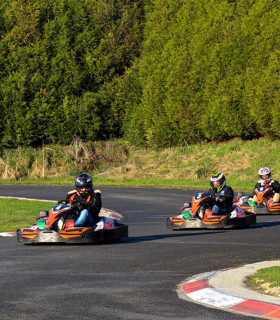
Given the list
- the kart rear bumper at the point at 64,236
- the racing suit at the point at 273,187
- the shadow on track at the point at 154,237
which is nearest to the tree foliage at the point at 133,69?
the racing suit at the point at 273,187

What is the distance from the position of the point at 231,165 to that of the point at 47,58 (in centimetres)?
1667

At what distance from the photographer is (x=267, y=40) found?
115 feet

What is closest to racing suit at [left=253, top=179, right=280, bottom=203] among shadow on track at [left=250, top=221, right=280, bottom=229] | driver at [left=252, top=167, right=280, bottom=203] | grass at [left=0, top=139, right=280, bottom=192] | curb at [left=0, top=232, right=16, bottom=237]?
driver at [left=252, top=167, right=280, bottom=203]

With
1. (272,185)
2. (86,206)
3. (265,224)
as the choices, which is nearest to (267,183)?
(272,185)

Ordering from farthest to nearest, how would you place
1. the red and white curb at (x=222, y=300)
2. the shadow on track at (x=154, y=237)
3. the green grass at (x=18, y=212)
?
the green grass at (x=18, y=212), the shadow on track at (x=154, y=237), the red and white curb at (x=222, y=300)

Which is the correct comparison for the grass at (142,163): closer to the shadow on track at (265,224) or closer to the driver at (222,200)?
the shadow on track at (265,224)

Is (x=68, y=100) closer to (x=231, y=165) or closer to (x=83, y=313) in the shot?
(x=231, y=165)

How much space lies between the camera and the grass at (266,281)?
23.0ft

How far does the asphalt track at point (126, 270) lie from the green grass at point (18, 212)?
3.40 metres

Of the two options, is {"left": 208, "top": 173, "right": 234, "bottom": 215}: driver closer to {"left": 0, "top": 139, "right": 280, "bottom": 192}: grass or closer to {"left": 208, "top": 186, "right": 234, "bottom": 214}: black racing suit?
{"left": 208, "top": 186, "right": 234, "bottom": 214}: black racing suit

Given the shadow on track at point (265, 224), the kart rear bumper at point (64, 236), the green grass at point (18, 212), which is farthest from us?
the green grass at point (18, 212)

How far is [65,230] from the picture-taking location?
12.4 metres

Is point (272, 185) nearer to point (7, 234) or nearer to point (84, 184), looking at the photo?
point (7, 234)

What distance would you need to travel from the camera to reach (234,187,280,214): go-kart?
19.9 meters
